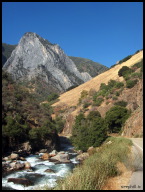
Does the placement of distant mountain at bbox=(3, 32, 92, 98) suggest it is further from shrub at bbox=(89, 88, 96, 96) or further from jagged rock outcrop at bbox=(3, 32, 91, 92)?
shrub at bbox=(89, 88, 96, 96)

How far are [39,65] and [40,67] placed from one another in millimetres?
2263

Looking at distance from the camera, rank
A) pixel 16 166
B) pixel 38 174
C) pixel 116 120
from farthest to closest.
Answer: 1. pixel 116 120
2. pixel 16 166
3. pixel 38 174

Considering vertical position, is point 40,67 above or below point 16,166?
above

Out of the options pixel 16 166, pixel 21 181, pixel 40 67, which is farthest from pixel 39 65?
pixel 21 181

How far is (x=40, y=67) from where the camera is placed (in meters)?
143

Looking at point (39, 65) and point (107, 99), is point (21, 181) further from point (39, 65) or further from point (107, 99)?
point (39, 65)

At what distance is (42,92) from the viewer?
12388 cm

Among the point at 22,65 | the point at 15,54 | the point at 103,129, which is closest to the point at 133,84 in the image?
the point at 103,129

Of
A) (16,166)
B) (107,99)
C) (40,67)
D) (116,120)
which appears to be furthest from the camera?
(40,67)

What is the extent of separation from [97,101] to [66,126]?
13.1 m

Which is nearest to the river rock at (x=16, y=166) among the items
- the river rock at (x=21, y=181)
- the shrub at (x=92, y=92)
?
the river rock at (x=21, y=181)

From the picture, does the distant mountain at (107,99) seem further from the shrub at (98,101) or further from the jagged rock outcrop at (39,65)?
the jagged rock outcrop at (39,65)

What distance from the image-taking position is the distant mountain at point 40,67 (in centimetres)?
13738

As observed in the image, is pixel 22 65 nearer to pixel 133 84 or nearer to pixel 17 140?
pixel 133 84
